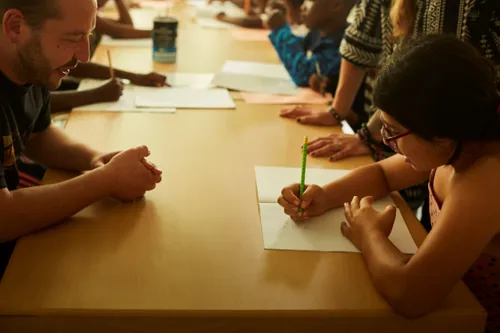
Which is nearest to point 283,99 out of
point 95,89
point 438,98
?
point 95,89

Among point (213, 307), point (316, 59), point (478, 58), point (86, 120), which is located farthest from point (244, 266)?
point (316, 59)

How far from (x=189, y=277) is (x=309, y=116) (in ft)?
2.73

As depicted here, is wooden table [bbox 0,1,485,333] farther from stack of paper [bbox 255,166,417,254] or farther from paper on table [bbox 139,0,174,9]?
paper on table [bbox 139,0,174,9]

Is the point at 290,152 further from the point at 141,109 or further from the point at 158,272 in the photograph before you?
the point at 158,272

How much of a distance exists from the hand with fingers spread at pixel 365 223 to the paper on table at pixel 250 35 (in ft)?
5.70

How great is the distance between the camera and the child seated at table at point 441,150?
81cm

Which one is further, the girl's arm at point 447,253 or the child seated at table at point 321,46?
the child seated at table at point 321,46

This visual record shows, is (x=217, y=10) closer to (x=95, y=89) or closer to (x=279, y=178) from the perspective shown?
(x=95, y=89)

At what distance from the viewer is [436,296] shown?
804 mm

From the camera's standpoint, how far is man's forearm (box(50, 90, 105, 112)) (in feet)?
5.02

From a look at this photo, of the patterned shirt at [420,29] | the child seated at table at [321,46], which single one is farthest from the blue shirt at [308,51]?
the patterned shirt at [420,29]

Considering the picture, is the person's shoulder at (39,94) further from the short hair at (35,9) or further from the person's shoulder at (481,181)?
the person's shoulder at (481,181)

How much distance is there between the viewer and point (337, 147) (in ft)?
4.49

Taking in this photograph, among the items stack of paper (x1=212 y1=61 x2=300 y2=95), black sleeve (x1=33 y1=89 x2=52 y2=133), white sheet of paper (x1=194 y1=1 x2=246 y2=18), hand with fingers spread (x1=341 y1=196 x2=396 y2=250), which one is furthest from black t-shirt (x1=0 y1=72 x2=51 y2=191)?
white sheet of paper (x1=194 y1=1 x2=246 y2=18)
